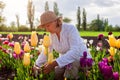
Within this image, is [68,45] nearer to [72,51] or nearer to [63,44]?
[63,44]

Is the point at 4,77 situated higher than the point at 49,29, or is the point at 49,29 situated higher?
the point at 49,29

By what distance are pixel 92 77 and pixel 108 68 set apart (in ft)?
4.92

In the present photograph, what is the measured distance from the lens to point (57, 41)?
518 centimetres

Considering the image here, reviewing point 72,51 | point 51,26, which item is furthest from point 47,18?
point 72,51

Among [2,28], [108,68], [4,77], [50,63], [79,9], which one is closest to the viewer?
[108,68]

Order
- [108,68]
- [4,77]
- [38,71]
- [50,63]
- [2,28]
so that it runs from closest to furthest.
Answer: [108,68], [50,63], [38,71], [4,77], [2,28]

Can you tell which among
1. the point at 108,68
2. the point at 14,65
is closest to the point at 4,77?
the point at 14,65

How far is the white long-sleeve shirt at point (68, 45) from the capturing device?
4.79m

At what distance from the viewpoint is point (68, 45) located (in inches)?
202

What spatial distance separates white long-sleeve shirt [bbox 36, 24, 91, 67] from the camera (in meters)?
4.79

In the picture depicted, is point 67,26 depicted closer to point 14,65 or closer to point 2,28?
point 14,65

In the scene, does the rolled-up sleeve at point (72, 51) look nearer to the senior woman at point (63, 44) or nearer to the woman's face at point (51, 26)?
the senior woman at point (63, 44)

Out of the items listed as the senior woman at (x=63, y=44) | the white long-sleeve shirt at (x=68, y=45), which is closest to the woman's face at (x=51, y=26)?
the senior woman at (x=63, y=44)

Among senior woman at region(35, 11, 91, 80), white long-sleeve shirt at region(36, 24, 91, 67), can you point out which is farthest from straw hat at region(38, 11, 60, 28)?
white long-sleeve shirt at region(36, 24, 91, 67)
